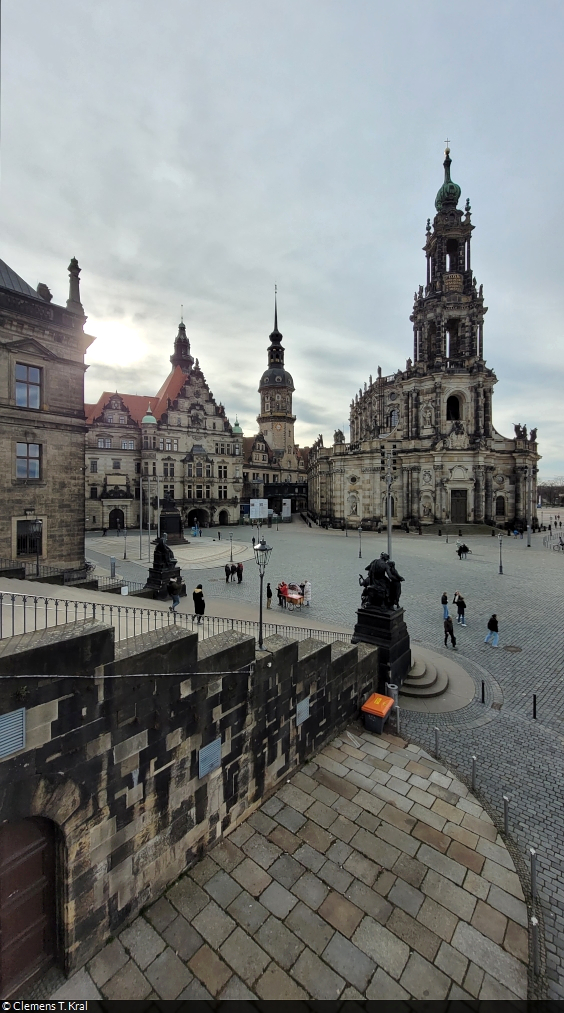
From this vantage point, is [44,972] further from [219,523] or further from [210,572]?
[219,523]

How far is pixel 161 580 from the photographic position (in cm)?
1817

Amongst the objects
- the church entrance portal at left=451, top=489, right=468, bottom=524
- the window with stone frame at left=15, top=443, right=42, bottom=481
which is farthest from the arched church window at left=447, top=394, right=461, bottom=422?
the window with stone frame at left=15, top=443, right=42, bottom=481

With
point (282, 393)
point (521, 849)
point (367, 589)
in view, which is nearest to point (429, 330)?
point (282, 393)

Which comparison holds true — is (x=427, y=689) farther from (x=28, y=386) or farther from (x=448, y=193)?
(x=448, y=193)

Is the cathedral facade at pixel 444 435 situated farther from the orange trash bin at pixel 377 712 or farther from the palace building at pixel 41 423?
the orange trash bin at pixel 377 712

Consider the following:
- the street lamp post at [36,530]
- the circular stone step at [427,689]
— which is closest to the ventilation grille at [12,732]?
the circular stone step at [427,689]

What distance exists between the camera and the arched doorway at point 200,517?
54250 millimetres

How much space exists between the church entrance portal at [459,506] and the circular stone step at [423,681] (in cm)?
4061

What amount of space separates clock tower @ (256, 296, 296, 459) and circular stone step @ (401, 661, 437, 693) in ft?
234

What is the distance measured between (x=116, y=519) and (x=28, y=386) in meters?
34.8

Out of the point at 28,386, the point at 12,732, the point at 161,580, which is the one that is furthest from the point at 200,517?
the point at 12,732

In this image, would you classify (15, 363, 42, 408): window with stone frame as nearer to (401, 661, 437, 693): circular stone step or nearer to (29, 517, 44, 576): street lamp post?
(29, 517, 44, 576): street lamp post

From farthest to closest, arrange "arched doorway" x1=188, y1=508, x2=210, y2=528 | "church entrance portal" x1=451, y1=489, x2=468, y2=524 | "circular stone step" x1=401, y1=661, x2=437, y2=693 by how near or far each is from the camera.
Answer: "arched doorway" x1=188, y1=508, x2=210, y2=528 → "church entrance portal" x1=451, y1=489, x2=468, y2=524 → "circular stone step" x1=401, y1=661, x2=437, y2=693

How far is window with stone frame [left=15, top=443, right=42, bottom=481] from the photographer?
54.7 ft
